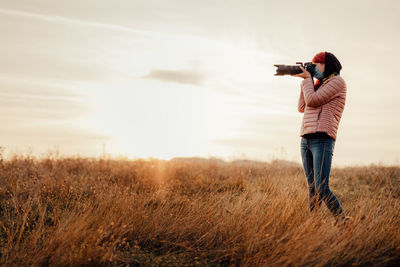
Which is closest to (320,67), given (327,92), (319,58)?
(319,58)

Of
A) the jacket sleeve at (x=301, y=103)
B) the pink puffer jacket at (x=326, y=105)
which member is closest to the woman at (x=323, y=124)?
the pink puffer jacket at (x=326, y=105)

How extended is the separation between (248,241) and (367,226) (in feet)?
4.10

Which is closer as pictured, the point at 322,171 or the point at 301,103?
the point at 322,171

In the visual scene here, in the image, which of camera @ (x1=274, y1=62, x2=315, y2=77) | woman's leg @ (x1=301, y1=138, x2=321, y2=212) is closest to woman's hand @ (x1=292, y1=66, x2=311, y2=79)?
camera @ (x1=274, y1=62, x2=315, y2=77)

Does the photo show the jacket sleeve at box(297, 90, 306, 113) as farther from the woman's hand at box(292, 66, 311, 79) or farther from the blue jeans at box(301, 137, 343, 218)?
the blue jeans at box(301, 137, 343, 218)

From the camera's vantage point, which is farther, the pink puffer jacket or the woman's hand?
the woman's hand

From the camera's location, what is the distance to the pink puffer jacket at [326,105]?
10.4 feet

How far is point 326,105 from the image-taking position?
3.26 meters

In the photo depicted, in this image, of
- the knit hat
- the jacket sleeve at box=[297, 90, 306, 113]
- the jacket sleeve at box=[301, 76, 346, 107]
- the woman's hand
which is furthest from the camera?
the jacket sleeve at box=[297, 90, 306, 113]

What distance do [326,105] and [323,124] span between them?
23cm

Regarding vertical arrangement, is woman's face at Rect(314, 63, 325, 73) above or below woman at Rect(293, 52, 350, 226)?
above

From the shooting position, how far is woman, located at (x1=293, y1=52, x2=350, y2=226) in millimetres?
3193

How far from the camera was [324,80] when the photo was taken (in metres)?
3.43

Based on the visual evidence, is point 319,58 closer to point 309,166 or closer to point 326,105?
point 326,105
